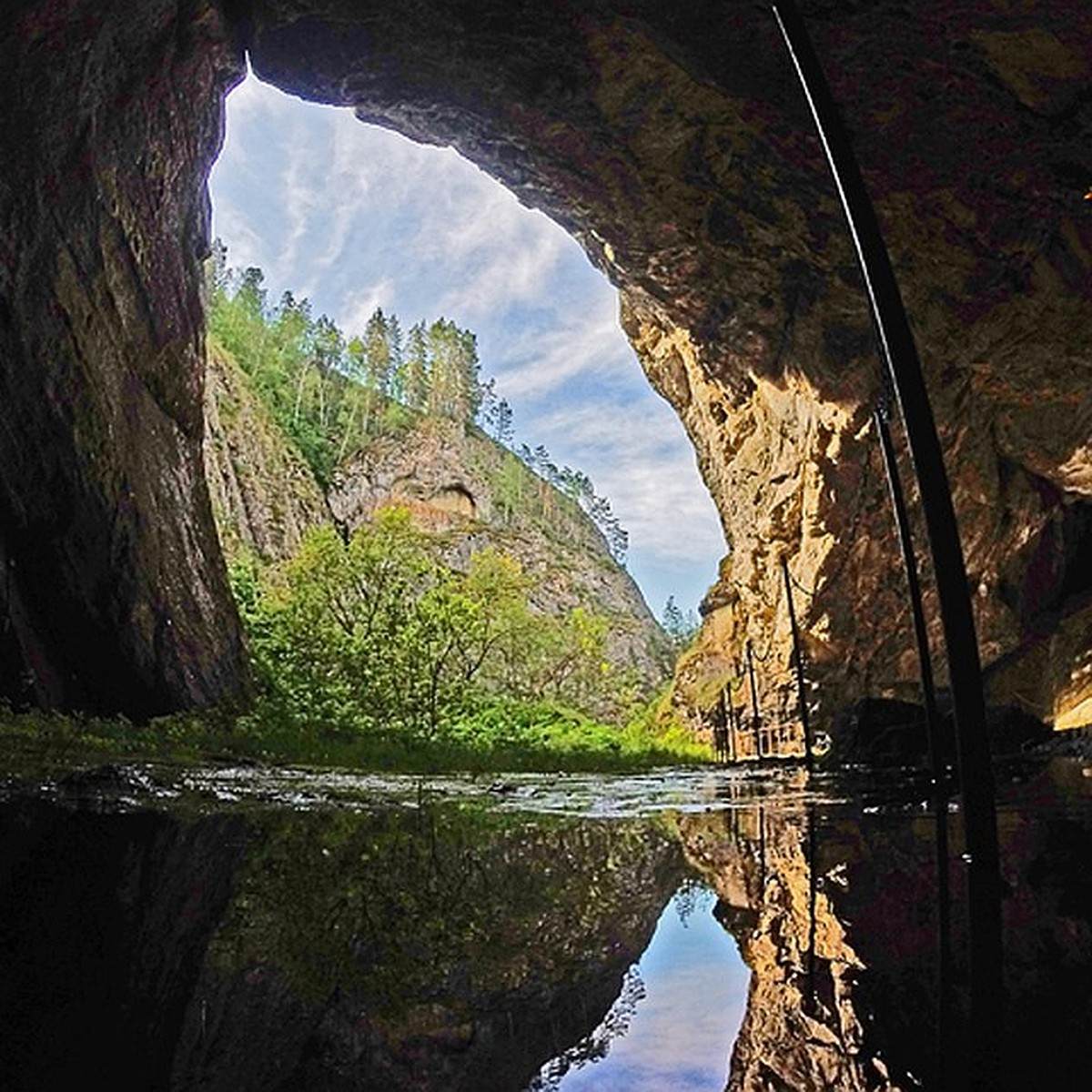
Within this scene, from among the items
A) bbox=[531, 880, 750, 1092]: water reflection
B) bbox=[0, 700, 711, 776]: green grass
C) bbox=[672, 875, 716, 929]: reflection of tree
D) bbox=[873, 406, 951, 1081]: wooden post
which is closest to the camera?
bbox=[531, 880, 750, 1092]: water reflection

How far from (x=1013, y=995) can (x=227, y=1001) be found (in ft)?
4.87

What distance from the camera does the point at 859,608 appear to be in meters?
18.5

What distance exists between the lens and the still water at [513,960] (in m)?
1.39

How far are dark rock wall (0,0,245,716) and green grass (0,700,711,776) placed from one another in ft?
2.99

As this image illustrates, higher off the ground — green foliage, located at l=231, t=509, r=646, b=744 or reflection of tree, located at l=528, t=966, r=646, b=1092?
green foliage, located at l=231, t=509, r=646, b=744

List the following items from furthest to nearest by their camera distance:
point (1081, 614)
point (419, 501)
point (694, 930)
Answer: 1. point (419, 501)
2. point (1081, 614)
3. point (694, 930)

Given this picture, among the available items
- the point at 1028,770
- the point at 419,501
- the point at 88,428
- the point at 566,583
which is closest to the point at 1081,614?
the point at 1028,770

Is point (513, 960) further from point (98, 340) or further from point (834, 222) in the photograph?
point (834, 222)

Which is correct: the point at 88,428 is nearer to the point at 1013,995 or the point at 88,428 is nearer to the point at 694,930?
the point at 694,930

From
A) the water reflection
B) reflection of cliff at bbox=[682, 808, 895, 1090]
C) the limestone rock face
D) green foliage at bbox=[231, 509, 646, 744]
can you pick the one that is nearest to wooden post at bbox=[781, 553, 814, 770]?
green foliage at bbox=[231, 509, 646, 744]

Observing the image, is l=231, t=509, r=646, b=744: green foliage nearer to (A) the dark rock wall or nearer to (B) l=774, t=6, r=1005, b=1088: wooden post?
(A) the dark rock wall

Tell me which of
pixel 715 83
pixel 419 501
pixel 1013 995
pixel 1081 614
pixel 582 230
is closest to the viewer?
pixel 1013 995

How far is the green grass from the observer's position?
7891 millimetres

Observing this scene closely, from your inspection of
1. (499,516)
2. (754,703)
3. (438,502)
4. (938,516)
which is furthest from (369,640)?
(499,516)
